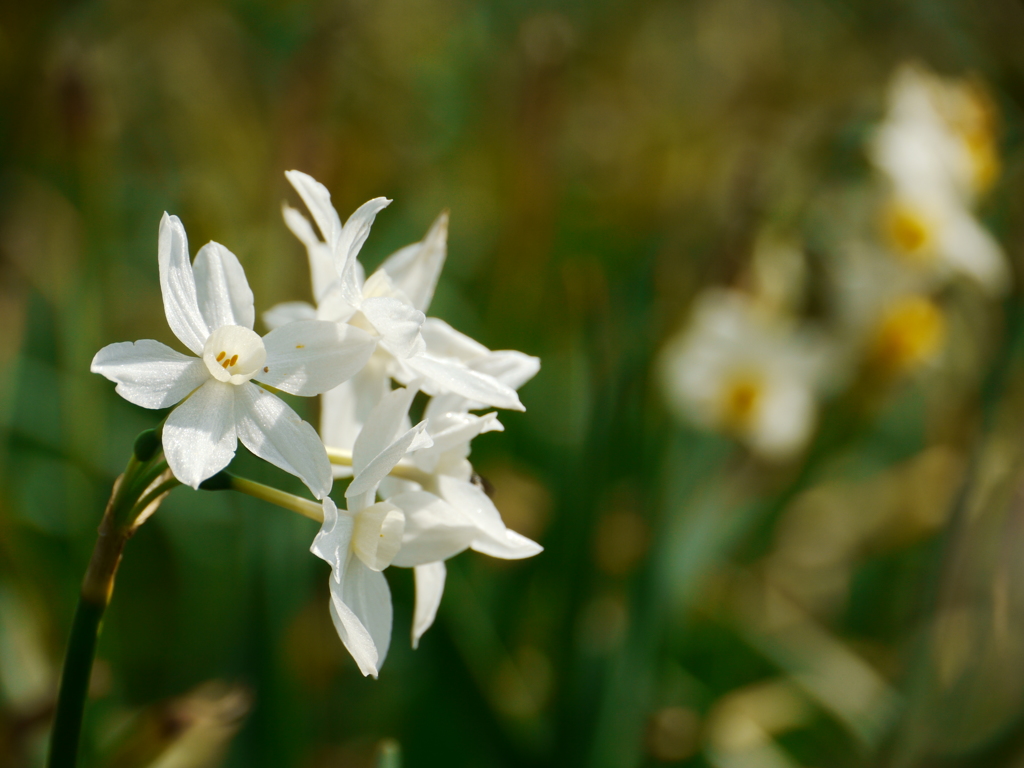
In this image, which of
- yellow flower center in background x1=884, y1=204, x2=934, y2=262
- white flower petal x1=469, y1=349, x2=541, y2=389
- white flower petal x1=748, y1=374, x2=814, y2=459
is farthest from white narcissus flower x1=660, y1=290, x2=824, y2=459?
white flower petal x1=469, y1=349, x2=541, y2=389

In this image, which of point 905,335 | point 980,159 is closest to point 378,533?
point 905,335

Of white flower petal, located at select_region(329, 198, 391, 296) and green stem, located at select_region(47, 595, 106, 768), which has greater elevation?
white flower petal, located at select_region(329, 198, 391, 296)

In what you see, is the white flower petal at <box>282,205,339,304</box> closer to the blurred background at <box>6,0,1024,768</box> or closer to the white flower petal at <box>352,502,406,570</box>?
the white flower petal at <box>352,502,406,570</box>

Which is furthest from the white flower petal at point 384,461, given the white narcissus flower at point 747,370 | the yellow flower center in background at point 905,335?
the yellow flower center in background at point 905,335

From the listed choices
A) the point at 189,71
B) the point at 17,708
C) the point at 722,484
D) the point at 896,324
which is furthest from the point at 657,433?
the point at 189,71

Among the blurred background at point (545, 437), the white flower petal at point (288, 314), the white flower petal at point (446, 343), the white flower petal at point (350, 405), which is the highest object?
the white flower petal at point (446, 343)

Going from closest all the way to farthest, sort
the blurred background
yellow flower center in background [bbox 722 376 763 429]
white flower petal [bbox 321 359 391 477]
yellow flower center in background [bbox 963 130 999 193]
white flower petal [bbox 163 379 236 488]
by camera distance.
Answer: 1. white flower petal [bbox 163 379 236 488]
2. white flower petal [bbox 321 359 391 477]
3. the blurred background
4. yellow flower center in background [bbox 722 376 763 429]
5. yellow flower center in background [bbox 963 130 999 193]

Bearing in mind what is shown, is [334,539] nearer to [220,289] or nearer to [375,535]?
[375,535]

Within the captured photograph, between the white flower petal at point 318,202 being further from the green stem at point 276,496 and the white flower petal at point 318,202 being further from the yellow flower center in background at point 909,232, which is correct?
the yellow flower center in background at point 909,232
